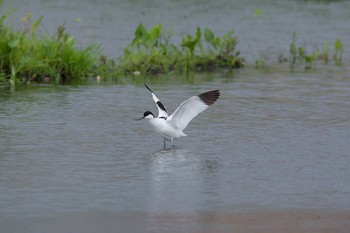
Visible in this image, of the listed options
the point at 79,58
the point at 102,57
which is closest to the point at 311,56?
the point at 102,57

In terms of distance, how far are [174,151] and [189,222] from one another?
355 centimetres

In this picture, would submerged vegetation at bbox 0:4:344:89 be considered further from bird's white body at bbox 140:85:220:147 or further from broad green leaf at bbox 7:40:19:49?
bird's white body at bbox 140:85:220:147

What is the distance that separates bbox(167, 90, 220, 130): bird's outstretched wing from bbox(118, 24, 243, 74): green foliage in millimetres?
6591

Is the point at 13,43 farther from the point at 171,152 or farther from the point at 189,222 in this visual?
the point at 189,222

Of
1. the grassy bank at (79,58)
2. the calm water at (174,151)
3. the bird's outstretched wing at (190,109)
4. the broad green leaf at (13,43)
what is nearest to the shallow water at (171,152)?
the calm water at (174,151)

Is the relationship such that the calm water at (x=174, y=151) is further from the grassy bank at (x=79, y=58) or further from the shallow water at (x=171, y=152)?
the grassy bank at (x=79, y=58)

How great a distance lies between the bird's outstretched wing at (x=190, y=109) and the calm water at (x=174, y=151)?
12.5 inches

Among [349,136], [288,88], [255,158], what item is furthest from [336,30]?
[255,158]

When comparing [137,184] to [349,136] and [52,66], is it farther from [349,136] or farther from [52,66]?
[52,66]

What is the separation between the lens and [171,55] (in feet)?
63.4

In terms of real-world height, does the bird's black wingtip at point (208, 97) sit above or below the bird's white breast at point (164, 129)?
above

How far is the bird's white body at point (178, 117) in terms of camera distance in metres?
11.6

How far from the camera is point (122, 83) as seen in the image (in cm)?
1750

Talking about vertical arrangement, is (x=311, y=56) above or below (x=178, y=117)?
above
